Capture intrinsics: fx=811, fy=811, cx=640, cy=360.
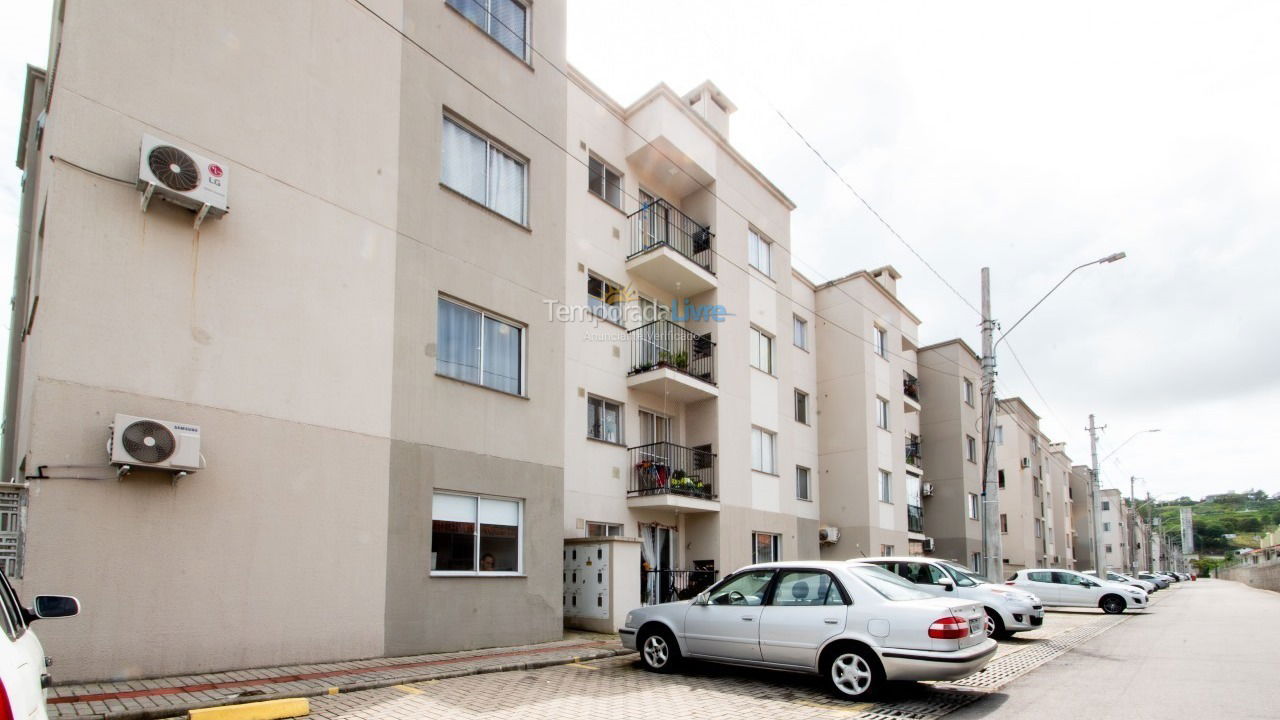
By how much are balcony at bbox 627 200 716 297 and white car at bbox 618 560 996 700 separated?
399 inches

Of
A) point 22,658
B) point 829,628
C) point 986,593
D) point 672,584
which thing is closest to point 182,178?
point 22,658

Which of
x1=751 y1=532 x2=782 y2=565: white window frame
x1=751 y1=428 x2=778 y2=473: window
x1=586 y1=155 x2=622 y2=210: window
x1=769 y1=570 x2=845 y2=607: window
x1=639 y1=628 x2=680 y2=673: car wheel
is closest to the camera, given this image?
x1=769 y1=570 x2=845 y2=607: window

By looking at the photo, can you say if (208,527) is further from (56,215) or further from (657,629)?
(657,629)

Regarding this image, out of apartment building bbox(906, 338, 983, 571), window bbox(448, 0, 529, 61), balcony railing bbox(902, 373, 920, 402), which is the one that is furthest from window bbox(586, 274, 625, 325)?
apartment building bbox(906, 338, 983, 571)

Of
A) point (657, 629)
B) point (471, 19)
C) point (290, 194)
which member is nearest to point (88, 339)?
point (290, 194)

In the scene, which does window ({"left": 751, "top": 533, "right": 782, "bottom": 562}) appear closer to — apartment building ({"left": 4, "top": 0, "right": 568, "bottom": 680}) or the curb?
apartment building ({"left": 4, "top": 0, "right": 568, "bottom": 680})

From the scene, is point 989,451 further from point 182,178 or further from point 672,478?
point 182,178

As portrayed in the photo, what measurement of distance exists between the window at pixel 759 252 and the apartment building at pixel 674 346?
6cm

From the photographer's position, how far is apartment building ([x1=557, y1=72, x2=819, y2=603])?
1778 cm

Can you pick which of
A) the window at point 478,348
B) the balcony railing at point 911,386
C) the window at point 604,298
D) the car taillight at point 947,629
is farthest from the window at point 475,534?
the balcony railing at point 911,386

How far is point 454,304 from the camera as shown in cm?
1321

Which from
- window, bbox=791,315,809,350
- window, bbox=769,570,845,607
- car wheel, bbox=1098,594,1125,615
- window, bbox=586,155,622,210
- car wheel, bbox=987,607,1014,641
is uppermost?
window, bbox=586,155,622,210

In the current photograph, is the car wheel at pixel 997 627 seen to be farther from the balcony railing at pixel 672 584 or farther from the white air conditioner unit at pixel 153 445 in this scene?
the white air conditioner unit at pixel 153 445

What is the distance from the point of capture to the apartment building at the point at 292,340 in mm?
8609
